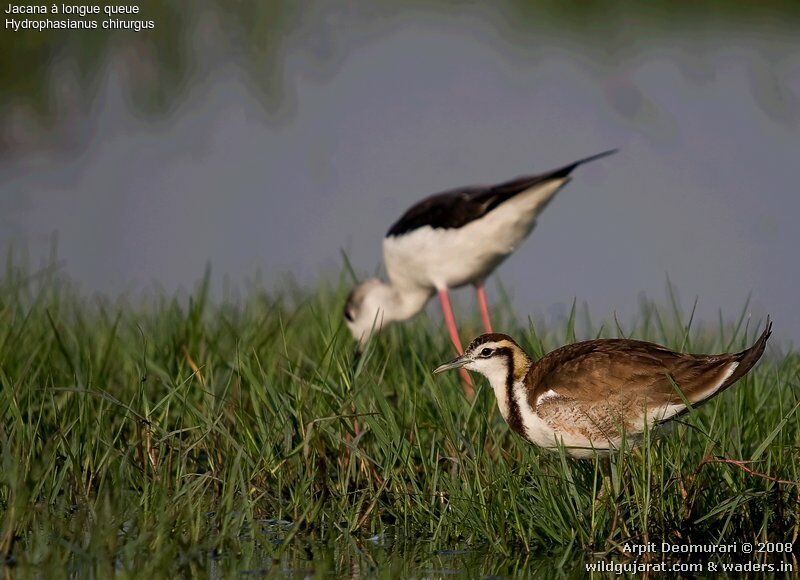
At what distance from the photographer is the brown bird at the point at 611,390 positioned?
5.68m

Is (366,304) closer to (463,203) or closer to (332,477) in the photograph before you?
(463,203)

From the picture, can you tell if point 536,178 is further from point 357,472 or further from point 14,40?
point 14,40

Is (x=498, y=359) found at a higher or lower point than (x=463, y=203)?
lower

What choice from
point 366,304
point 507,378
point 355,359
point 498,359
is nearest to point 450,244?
point 366,304

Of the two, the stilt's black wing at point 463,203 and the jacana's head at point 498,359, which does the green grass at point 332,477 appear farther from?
the stilt's black wing at point 463,203

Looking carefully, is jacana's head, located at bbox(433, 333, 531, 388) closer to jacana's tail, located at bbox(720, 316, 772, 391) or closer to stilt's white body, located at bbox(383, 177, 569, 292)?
jacana's tail, located at bbox(720, 316, 772, 391)

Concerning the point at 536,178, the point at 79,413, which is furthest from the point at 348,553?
the point at 536,178

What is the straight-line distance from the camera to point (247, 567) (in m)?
5.04

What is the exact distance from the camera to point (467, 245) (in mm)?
9469

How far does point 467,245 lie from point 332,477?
3423 mm

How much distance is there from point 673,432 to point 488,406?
1.32 m

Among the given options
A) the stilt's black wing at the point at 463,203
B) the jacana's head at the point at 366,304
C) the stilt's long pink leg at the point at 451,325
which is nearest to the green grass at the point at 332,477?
the stilt's long pink leg at the point at 451,325

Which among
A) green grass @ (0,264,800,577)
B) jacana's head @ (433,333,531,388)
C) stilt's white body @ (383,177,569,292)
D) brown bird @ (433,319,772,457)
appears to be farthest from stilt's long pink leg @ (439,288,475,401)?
brown bird @ (433,319,772,457)

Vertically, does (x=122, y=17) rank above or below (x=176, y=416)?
above
